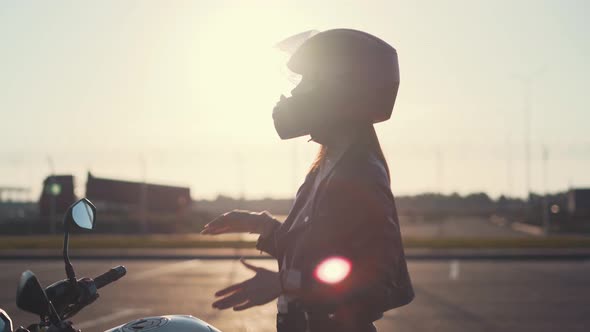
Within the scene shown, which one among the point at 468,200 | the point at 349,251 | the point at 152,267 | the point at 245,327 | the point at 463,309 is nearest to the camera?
the point at 349,251

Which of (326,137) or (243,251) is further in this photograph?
(243,251)

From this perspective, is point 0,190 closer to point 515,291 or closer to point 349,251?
point 515,291

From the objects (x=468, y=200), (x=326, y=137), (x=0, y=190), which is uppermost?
(x=326, y=137)

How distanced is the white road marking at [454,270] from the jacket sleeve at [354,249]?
515 inches

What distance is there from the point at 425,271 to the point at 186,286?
5.71 m

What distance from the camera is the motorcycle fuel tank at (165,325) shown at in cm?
191

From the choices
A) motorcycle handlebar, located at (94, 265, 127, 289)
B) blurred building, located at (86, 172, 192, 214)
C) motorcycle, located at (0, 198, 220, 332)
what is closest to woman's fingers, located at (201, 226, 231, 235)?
motorcycle, located at (0, 198, 220, 332)

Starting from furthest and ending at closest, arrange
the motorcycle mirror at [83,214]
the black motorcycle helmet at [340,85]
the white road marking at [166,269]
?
1. the white road marking at [166,269]
2. the motorcycle mirror at [83,214]
3. the black motorcycle helmet at [340,85]

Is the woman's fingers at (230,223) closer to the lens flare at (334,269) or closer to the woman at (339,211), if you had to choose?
the woman at (339,211)

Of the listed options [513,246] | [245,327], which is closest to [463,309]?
[245,327]

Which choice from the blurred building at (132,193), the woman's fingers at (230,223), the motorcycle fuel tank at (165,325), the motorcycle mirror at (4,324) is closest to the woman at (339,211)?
the woman's fingers at (230,223)

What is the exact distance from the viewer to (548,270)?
52.7 feet

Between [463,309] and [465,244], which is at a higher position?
[463,309]

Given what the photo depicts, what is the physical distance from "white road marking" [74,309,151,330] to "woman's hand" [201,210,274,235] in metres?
6.95
